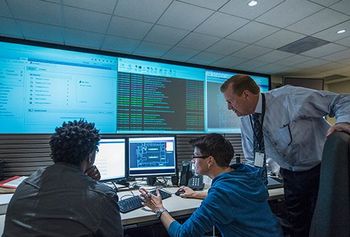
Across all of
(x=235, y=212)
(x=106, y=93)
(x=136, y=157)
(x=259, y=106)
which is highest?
(x=106, y=93)

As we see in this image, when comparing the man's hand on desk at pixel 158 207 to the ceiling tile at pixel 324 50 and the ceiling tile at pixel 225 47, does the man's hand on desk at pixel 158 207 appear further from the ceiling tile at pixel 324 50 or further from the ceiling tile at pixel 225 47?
the ceiling tile at pixel 324 50

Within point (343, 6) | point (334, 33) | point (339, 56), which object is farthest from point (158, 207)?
point (339, 56)

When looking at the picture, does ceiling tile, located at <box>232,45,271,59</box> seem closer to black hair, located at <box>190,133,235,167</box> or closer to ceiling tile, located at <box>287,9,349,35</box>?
ceiling tile, located at <box>287,9,349,35</box>

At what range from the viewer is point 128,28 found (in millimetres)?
2682

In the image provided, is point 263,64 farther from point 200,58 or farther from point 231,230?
point 231,230

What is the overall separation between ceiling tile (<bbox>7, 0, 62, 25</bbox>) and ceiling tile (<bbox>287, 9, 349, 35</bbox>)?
98.7 inches

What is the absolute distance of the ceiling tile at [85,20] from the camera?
2.33 meters

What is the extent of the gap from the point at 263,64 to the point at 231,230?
3512mm

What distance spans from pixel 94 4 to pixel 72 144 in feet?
5.71

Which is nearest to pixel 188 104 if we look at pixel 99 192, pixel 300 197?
pixel 300 197

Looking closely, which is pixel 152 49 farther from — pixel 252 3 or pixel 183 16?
pixel 252 3

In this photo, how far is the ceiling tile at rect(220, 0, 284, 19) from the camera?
2219 mm

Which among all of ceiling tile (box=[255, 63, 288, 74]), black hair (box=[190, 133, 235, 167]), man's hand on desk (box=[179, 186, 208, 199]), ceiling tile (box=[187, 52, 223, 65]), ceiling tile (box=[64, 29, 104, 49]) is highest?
ceiling tile (box=[64, 29, 104, 49])

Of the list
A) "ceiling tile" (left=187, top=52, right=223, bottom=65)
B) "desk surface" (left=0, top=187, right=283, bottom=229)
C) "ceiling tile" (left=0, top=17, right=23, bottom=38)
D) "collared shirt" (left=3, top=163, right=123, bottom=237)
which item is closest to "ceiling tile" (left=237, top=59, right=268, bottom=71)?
"ceiling tile" (left=187, top=52, right=223, bottom=65)
